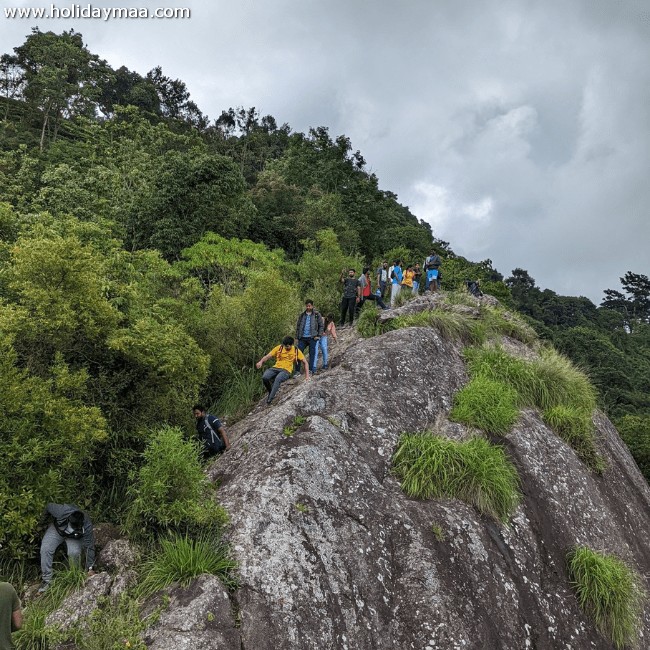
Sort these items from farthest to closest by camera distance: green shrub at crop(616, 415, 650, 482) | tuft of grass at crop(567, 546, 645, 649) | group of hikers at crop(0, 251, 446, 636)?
green shrub at crop(616, 415, 650, 482) → tuft of grass at crop(567, 546, 645, 649) → group of hikers at crop(0, 251, 446, 636)

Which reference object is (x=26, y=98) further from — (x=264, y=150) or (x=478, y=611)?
(x=478, y=611)

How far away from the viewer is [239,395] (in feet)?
36.3

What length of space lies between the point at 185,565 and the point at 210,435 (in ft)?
9.45

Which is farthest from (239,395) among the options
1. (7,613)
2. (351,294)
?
(7,613)

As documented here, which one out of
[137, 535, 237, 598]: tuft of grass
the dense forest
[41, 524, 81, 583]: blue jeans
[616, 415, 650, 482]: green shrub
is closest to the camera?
[137, 535, 237, 598]: tuft of grass

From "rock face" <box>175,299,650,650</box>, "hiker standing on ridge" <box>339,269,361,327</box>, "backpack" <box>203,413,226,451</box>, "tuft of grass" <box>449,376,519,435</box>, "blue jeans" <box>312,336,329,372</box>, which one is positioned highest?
"hiker standing on ridge" <box>339,269,361,327</box>

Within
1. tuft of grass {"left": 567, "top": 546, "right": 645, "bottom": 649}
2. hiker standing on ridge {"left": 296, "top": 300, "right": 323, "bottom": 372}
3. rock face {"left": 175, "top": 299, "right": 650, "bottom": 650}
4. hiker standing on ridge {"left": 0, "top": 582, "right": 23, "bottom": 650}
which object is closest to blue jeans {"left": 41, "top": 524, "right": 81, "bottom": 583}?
hiker standing on ridge {"left": 0, "top": 582, "right": 23, "bottom": 650}

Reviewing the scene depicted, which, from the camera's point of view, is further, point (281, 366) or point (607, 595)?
point (281, 366)

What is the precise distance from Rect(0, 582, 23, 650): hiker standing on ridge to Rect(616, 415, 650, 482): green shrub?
31.9m

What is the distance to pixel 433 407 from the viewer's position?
31.0ft

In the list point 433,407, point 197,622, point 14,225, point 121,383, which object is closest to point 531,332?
point 433,407

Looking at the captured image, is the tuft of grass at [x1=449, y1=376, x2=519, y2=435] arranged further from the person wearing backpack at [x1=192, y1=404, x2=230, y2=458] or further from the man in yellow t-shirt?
the person wearing backpack at [x1=192, y1=404, x2=230, y2=458]

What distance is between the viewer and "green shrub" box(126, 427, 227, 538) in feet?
19.7

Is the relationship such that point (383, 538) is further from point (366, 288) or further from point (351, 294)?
point (366, 288)
